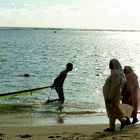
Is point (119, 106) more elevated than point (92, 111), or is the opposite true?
point (119, 106)

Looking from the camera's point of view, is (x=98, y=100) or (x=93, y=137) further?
(x=98, y=100)

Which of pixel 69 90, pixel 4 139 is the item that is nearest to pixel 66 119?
pixel 4 139

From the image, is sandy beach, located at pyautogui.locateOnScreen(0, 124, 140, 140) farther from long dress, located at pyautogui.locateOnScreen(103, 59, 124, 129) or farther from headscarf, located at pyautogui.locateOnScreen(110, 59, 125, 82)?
headscarf, located at pyautogui.locateOnScreen(110, 59, 125, 82)

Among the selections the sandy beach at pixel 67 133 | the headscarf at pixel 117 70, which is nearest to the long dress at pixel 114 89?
the headscarf at pixel 117 70

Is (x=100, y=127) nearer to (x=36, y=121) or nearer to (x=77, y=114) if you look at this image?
(x=36, y=121)

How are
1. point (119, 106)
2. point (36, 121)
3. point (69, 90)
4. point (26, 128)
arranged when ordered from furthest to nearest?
point (69, 90) < point (36, 121) < point (26, 128) < point (119, 106)

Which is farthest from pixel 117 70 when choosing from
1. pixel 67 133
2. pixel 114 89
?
pixel 67 133

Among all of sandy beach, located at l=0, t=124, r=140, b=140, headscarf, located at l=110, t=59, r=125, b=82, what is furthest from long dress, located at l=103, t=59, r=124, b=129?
sandy beach, located at l=0, t=124, r=140, b=140

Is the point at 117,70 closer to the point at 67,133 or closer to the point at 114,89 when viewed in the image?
the point at 114,89

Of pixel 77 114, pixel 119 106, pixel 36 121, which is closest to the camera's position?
pixel 119 106

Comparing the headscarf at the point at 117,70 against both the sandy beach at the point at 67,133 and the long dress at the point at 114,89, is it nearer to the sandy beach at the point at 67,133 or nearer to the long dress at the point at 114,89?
the long dress at the point at 114,89

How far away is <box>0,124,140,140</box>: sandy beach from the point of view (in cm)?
1140

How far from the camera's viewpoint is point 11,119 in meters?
16.4

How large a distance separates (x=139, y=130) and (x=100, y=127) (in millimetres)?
1469
